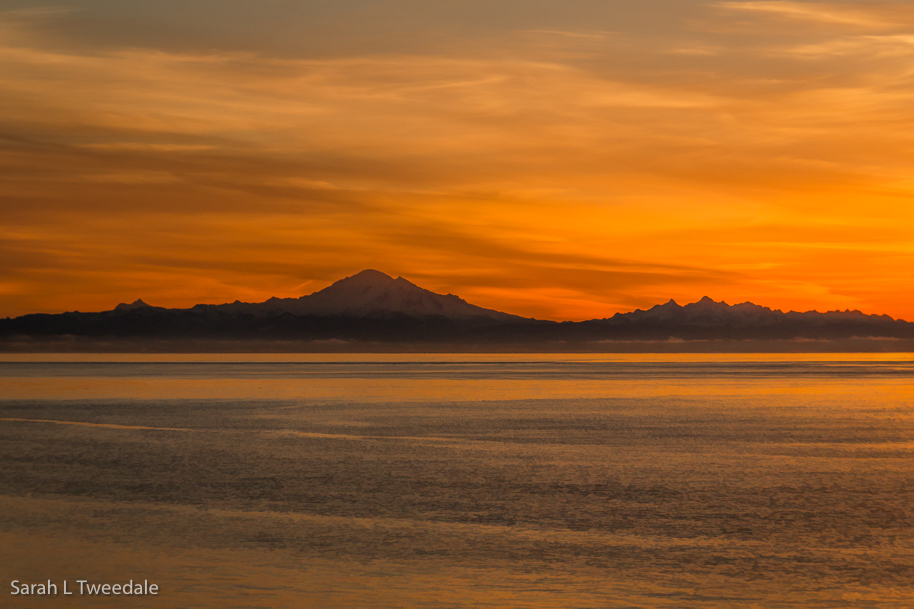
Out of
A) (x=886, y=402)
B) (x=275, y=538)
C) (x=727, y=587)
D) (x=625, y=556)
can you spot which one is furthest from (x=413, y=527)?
(x=886, y=402)

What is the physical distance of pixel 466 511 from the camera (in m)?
16.5

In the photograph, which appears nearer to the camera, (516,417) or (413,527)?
(413,527)

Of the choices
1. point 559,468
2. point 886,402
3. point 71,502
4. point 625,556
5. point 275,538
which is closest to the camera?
point 625,556

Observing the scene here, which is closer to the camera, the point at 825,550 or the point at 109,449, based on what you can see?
the point at 825,550

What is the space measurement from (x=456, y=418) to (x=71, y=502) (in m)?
20.3

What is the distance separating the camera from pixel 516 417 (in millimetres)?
36969

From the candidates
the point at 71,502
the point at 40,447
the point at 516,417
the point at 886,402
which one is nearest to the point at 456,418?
the point at 516,417

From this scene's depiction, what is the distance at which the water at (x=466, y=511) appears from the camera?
11617mm

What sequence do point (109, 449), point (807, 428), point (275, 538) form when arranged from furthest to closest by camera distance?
point (807, 428)
point (109, 449)
point (275, 538)

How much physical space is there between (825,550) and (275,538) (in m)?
8.15

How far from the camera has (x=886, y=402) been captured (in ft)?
150

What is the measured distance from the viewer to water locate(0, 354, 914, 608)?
457 inches

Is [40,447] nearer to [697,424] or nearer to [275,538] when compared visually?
[275,538]

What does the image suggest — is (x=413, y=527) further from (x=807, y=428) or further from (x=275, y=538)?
(x=807, y=428)
